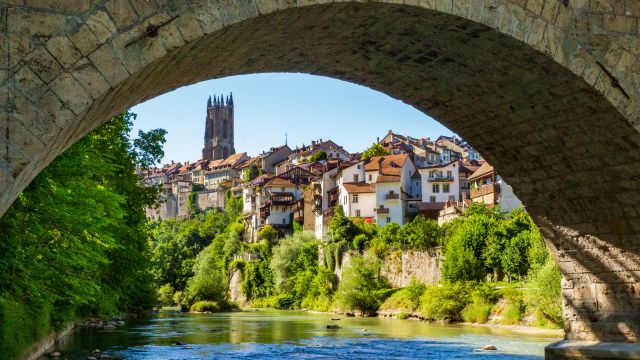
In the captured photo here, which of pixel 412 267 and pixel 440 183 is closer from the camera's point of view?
pixel 412 267

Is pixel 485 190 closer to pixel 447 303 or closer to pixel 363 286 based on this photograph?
pixel 363 286

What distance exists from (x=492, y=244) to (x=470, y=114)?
28088 mm

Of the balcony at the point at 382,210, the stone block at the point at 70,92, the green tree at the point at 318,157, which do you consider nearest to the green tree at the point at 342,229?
the balcony at the point at 382,210

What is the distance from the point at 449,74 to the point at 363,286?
33.8 m

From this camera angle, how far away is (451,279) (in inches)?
1350

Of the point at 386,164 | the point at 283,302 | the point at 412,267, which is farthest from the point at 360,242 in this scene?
the point at 386,164

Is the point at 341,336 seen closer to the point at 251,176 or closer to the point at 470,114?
the point at 470,114

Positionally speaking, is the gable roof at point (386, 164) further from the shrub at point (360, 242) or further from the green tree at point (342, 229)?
the shrub at point (360, 242)

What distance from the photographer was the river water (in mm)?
17500

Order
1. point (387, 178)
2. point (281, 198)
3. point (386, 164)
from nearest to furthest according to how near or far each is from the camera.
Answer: point (387, 178), point (386, 164), point (281, 198)

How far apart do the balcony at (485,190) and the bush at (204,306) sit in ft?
61.1

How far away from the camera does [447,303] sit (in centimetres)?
3044

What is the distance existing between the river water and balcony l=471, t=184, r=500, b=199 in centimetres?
2234

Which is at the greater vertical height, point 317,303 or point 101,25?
point 101,25
